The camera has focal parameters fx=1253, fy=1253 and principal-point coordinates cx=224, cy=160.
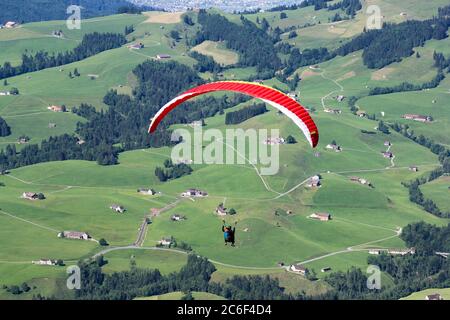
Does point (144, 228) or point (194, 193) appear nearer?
point (144, 228)

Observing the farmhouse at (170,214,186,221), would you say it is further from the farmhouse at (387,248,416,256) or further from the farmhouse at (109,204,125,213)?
the farmhouse at (387,248,416,256)

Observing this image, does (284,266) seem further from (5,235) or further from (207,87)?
(207,87)

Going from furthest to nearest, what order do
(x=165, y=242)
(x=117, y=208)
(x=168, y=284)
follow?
(x=117, y=208) < (x=165, y=242) < (x=168, y=284)

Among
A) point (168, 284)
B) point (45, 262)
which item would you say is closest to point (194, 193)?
point (45, 262)

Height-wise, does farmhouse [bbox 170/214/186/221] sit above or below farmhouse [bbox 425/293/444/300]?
below

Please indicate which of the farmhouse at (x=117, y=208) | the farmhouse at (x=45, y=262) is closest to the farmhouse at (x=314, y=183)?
the farmhouse at (x=117, y=208)

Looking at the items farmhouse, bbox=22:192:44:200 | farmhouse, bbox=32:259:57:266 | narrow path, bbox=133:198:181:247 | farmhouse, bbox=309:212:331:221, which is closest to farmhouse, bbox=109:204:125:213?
narrow path, bbox=133:198:181:247

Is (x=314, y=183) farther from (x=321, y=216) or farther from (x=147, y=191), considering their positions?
(x=147, y=191)

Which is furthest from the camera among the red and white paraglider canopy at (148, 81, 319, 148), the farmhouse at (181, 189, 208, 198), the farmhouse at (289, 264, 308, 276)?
the farmhouse at (181, 189, 208, 198)
